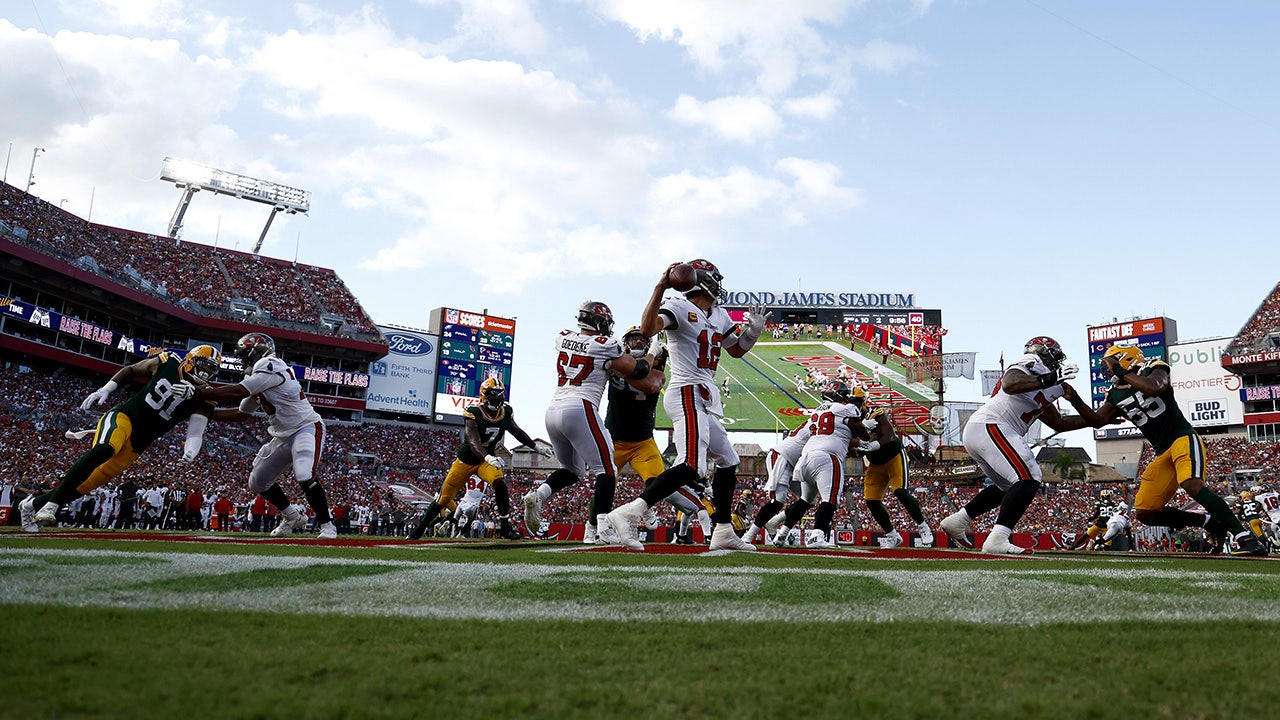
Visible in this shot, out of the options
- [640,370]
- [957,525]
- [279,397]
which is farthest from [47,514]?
[957,525]

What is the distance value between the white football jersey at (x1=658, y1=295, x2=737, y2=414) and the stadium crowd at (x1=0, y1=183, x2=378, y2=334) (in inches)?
1455

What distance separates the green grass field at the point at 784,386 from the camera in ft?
141

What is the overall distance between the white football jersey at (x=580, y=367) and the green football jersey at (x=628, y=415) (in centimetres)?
60

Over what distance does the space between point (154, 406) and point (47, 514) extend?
143 cm

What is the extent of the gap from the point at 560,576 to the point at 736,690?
8.60 feet

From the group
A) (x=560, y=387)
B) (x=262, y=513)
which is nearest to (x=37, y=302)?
(x=262, y=513)

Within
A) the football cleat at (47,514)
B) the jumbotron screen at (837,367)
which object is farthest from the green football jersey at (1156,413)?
the jumbotron screen at (837,367)

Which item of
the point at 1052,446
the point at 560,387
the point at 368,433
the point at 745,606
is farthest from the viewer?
the point at 1052,446

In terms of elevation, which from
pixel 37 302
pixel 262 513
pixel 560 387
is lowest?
pixel 262 513

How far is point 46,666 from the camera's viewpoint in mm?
1985

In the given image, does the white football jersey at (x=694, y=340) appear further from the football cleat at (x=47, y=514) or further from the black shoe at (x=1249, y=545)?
the football cleat at (x=47, y=514)

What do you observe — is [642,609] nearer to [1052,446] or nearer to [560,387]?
[560,387]

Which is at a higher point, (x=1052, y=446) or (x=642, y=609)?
(x=1052, y=446)

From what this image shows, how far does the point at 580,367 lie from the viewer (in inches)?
351
